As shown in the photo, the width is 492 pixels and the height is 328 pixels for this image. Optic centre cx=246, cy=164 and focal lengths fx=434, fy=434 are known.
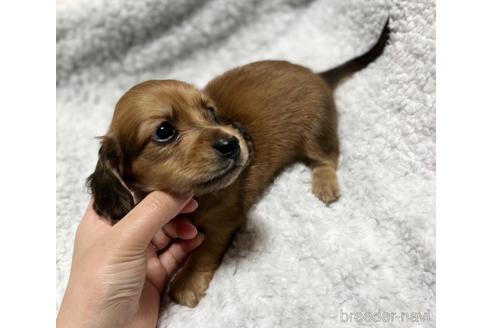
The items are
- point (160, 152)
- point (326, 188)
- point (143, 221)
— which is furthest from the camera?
point (326, 188)

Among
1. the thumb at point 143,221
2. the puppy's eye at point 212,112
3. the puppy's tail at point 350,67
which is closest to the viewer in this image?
the thumb at point 143,221

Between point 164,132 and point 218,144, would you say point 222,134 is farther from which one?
point 164,132

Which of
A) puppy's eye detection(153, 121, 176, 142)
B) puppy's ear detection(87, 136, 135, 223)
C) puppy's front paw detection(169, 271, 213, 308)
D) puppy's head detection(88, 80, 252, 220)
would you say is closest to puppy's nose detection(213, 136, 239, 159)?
puppy's head detection(88, 80, 252, 220)

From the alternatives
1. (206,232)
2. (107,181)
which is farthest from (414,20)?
(107,181)

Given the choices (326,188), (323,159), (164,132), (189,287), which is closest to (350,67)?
(323,159)

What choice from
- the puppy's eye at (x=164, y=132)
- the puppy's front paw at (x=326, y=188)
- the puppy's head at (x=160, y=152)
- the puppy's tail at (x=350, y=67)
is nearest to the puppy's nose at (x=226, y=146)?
the puppy's head at (x=160, y=152)

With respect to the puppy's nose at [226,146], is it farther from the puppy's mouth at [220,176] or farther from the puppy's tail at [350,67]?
the puppy's tail at [350,67]
